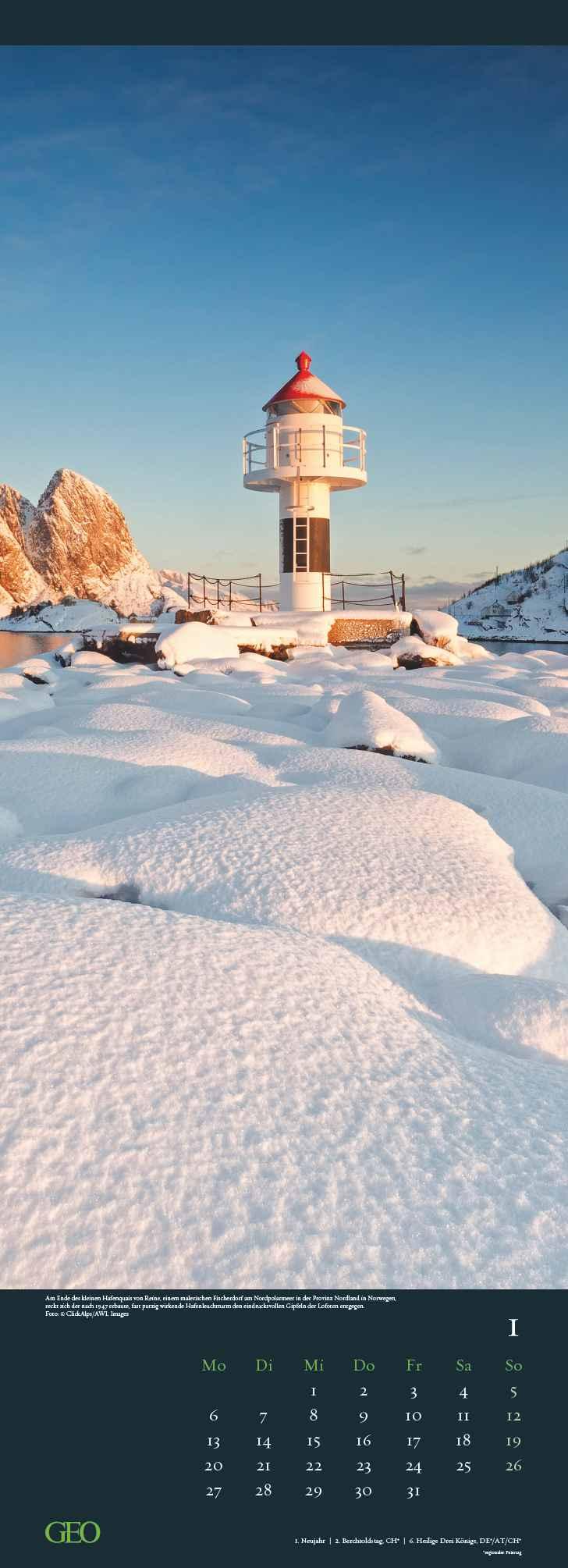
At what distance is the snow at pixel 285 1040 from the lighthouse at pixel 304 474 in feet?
45.3

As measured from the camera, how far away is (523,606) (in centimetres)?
3950

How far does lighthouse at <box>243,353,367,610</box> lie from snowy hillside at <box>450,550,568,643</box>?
1884cm

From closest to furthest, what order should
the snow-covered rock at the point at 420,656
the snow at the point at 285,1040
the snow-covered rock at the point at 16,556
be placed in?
the snow at the point at 285,1040 → the snow-covered rock at the point at 420,656 → the snow-covered rock at the point at 16,556

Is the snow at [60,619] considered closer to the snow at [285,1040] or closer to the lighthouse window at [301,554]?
the lighthouse window at [301,554]

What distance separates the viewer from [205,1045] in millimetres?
1252

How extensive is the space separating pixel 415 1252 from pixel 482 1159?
189 mm

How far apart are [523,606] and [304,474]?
25.6m

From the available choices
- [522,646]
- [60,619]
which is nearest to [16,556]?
[60,619]

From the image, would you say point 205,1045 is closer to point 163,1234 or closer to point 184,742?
point 163,1234

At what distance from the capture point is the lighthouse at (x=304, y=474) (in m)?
16.1

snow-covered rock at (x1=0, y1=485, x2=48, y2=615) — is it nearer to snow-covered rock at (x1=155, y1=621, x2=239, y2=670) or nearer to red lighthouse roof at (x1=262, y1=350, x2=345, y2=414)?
red lighthouse roof at (x1=262, y1=350, x2=345, y2=414)

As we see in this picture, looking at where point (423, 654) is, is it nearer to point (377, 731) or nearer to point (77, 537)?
point (377, 731)

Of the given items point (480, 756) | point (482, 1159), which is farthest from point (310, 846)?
point (480, 756)

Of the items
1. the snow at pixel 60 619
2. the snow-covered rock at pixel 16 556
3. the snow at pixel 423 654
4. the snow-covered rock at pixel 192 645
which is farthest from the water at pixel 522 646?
the snow-covered rock at pixel 16 556
